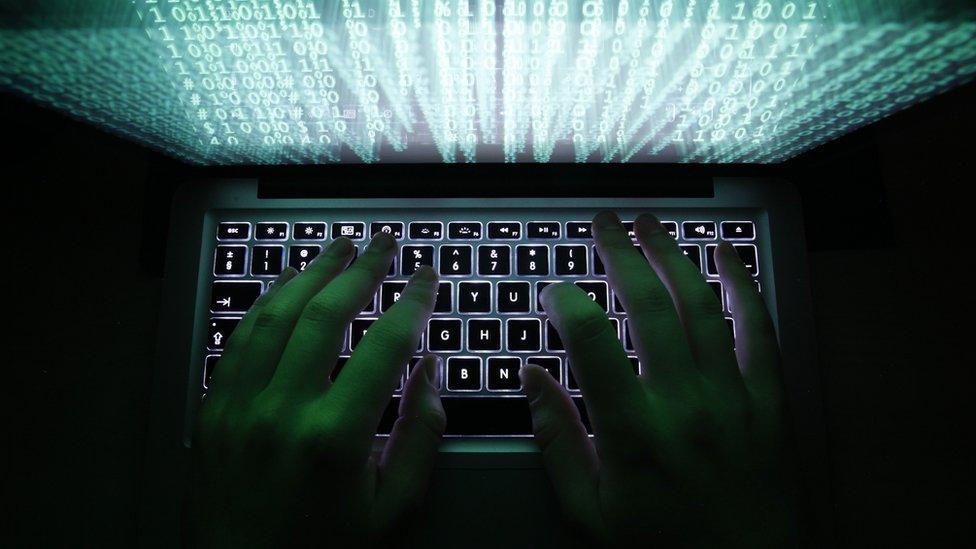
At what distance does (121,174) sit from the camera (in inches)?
25.2

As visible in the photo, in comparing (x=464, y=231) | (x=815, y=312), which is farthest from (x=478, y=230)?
(x=815, y=312)

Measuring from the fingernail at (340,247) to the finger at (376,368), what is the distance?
117 millimetres

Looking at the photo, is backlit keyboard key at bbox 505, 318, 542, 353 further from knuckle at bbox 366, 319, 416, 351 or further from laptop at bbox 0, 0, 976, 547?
knuckle at bbox 366, 319, 416, 351

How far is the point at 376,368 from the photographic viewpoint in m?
0.45

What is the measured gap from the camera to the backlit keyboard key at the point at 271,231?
60 cm

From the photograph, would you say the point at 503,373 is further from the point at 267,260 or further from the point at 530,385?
the point at 267,260

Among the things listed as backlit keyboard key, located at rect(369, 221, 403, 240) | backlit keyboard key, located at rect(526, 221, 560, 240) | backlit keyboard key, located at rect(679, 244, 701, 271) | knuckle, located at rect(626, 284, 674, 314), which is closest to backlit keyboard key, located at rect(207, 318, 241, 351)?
backlit keyboard key, located at rect(369, 221, 403, 240)

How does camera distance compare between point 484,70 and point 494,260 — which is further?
point 494,260

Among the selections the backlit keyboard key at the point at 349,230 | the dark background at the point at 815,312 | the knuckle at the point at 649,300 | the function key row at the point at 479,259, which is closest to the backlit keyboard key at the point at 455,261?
the function key row at the point at 479,259

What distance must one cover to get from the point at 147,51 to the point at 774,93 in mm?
723

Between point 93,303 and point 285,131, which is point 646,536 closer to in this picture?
point 285,131

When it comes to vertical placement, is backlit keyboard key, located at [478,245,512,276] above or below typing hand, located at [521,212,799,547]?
above

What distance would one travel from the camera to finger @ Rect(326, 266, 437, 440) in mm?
431

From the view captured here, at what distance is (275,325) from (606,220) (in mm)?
447
